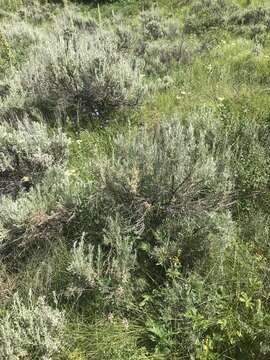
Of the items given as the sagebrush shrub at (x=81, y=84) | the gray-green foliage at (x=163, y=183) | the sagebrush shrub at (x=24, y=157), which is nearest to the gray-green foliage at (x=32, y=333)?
the gray-green foliage at (x=163, y=183)

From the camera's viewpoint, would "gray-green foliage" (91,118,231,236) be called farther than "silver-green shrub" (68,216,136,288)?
Yes

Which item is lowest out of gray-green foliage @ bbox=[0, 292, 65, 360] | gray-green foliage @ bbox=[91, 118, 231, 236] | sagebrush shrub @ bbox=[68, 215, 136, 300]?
gray-green foliage @ bbox=[0, 292, 65, 360]

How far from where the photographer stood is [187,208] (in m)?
3.22

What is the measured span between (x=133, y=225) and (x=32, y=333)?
0.98m

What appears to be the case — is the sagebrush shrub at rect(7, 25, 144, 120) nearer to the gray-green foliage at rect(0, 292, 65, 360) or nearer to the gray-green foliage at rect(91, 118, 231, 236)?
the gray-green foliage at rect(91, 118, 231, 236)

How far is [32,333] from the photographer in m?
2.60

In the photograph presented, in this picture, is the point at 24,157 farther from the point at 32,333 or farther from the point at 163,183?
the point at 32,333

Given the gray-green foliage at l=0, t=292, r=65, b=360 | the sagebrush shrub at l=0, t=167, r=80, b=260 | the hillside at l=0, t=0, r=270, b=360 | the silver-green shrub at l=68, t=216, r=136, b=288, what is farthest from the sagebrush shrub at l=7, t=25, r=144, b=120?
the gray-green foliage at l=0, t=292, r=65, b=360

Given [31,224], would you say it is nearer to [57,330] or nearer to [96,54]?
[57,330]

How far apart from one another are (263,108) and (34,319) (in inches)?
121

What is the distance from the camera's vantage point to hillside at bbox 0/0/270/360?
261cm

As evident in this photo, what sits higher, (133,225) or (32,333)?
(133,225)

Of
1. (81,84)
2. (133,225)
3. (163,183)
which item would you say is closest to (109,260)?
(133,225)

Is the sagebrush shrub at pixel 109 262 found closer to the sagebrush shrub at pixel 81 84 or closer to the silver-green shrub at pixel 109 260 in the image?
the silver-green shrub at pixel 109 260
